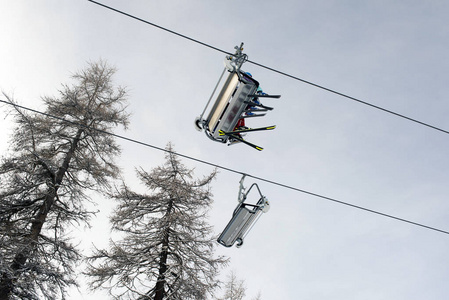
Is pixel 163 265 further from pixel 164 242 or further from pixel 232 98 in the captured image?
pixel 232 98

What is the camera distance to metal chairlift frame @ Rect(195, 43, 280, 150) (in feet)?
18.4

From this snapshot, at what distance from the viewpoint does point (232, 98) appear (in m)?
5.64

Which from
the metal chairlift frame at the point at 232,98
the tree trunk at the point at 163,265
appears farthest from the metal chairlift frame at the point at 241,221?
the tree trunk at the point at 163,265

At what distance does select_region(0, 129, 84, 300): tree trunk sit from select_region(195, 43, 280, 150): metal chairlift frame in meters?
7.87

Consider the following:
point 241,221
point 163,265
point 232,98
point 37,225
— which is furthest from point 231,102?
point 37,225

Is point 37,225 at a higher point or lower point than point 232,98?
lower

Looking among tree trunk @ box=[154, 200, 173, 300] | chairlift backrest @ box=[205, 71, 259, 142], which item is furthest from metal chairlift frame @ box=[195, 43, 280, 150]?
tree trunk @ box=[154, 200, 173, 300]

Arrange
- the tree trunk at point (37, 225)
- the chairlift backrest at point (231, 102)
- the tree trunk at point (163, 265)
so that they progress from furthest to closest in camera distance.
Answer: the tree trunk at point (163, 265)
the tree trunk at point (37, 225)
the chairlift backrest at point (231, 102)

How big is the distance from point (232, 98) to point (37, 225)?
9.36m

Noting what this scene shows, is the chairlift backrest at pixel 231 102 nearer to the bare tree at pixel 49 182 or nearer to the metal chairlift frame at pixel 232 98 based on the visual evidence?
the metal chairlift frame at pixel 232 98

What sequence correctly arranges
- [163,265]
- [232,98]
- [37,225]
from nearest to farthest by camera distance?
[232,98] → [37,225] → [163,265]

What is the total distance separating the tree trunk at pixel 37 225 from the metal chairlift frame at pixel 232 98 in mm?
7868

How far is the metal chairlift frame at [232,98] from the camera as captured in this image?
18.4 ft

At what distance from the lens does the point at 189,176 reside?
14523 mm
